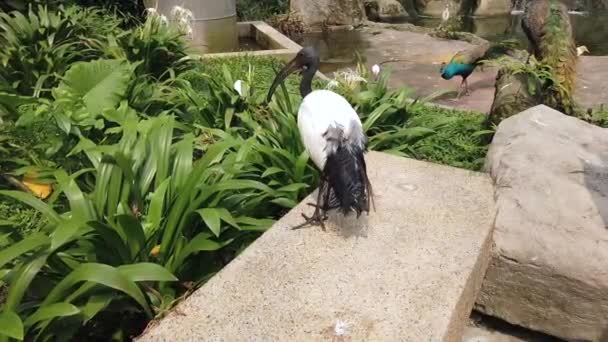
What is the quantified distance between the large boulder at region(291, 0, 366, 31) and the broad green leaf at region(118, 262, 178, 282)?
10760 mm

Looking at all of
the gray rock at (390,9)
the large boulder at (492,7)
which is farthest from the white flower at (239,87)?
the large boulder at (492,7)

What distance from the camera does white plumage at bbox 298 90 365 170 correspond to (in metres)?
2.49

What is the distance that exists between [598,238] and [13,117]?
14.0ft

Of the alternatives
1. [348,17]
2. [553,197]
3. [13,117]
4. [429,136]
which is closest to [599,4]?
[348,17]

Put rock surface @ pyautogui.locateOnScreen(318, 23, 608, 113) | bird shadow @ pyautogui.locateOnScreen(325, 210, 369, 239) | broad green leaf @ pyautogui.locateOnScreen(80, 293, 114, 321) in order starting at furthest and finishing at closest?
rock surface @ pyautogui.locateOnScreen(318, 23, 608, 113), bird shadow @ pyautogui.locateOnScreen(325, 210, 369, 239), broad green leaf @ pyautogui.locateOnScreen(80, 293, 114, 321)

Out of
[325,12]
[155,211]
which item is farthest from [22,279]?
[325,12]

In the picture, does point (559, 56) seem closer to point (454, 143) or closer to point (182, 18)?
point (454, 143)

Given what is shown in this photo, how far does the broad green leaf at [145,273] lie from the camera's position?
2.12m

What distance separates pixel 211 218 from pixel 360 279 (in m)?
0.79

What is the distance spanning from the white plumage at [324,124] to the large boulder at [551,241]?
989 mm

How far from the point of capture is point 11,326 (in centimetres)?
180

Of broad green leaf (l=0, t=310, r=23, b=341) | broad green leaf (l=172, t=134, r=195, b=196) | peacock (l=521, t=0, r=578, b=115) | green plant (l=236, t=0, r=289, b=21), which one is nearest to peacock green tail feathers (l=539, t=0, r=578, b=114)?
peacock (l=521, t=0, r=578, b=115)

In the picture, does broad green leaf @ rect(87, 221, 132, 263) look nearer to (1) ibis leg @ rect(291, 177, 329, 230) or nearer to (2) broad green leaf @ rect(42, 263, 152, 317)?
(2) broad green leaf @ rect(42, 263, 152, 317)

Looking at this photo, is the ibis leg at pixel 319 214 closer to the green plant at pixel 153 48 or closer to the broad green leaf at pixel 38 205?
the broad green leaf at pixel 38 205
